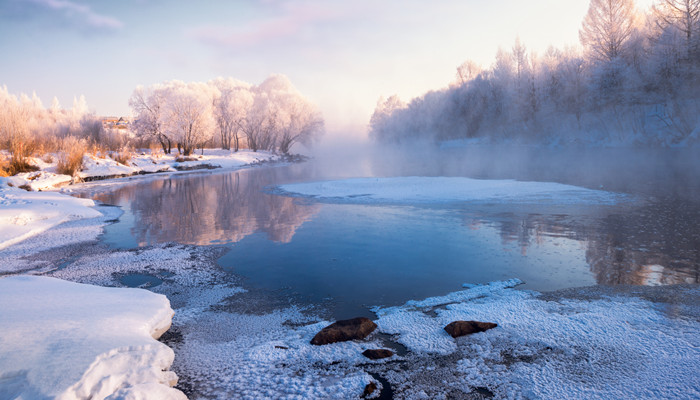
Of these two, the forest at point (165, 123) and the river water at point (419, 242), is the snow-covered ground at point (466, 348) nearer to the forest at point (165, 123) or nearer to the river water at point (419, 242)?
the river water at point (419, 242)

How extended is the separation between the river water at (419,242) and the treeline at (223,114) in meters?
34.8

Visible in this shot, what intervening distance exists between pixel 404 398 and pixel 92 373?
2289mm

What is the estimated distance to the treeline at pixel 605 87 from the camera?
40406mm

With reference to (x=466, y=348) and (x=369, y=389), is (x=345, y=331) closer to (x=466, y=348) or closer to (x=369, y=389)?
(x=369, y=389)

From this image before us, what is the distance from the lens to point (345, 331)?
4.07 meters

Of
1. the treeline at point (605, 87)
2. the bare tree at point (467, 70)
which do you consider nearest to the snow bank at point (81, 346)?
the treeline at point (605, 87)

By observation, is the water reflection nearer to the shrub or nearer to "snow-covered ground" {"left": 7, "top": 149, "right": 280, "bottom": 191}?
"snow-covered ground" {"left": 7, "top": 149, "right": 280, "bottom": 191}

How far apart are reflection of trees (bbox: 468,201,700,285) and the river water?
21 millimetres

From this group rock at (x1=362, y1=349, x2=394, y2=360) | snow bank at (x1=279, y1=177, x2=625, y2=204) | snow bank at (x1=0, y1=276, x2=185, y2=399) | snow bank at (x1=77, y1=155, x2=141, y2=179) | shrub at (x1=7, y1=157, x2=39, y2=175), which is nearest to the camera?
snow bank at (x1=0, y1=276, x2=185, y2=399)

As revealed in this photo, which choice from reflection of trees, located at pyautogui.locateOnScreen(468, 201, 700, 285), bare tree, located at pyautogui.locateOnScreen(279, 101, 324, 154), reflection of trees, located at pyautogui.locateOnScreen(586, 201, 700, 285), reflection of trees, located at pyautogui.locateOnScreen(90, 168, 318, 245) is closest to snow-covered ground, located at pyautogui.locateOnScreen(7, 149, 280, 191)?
reflection of trees, located at pyautogui.locateOnScreen(90, 168, 318, 245)

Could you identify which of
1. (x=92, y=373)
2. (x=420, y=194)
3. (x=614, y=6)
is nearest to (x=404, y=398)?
(x=92, y=373)

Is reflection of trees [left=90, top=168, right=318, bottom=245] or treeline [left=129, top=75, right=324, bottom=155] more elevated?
treeline [left=129, top=75, right=324, bottom=155]

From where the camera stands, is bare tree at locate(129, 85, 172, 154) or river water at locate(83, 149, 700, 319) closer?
river water at locate(83, 149, 700, 319)

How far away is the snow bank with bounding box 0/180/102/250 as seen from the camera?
937 centimetres
